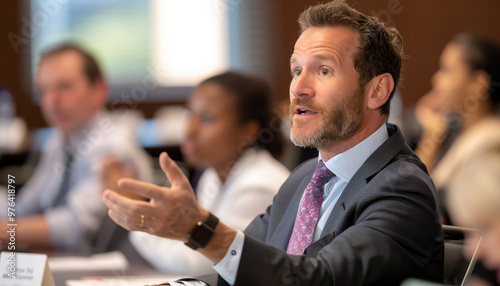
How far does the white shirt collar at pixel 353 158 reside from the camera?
1310 millimetres

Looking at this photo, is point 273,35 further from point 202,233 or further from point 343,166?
point 202,233

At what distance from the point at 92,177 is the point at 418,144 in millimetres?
1633

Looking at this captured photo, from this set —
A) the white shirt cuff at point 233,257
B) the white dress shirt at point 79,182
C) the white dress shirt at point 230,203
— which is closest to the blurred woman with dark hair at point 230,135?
the white dress shirt at point 230,203

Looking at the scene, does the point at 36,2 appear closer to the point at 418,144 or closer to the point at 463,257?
the point at 418,144

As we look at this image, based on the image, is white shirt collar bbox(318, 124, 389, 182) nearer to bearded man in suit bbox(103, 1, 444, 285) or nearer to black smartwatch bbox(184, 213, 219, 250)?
bearded man in suit bbox(103, 1, 444, 285)

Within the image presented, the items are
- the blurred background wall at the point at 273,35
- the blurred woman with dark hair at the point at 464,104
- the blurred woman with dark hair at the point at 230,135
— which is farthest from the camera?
the blurred background wall at the point at 273,35

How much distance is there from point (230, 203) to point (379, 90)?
0.85m

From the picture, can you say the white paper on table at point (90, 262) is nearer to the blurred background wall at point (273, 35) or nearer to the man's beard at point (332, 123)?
the man's beard at point (332, 123)

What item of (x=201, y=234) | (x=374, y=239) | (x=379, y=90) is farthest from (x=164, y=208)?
(x=379, y=90)

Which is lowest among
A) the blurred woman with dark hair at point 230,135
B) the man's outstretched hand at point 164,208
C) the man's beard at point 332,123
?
the blurred woman with dark hair at point 230,135

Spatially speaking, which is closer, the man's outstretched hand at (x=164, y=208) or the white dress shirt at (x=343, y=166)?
the man's outstretched hand at (x=164, y=208)

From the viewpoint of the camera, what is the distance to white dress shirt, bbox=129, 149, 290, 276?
191 centimetres

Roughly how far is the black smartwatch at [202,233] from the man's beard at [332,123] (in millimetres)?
356

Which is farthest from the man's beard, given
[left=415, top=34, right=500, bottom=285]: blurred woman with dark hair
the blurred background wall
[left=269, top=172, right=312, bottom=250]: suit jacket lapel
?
the blurred background wall
